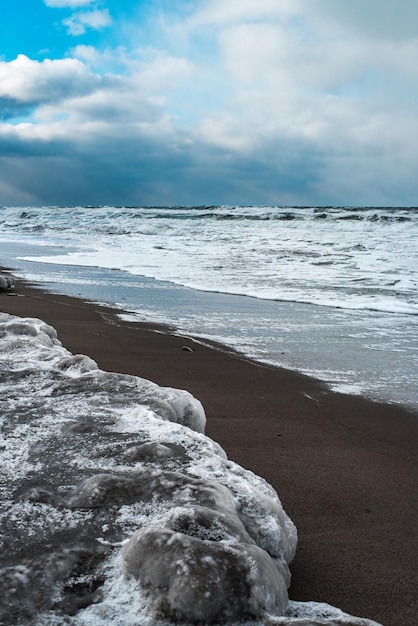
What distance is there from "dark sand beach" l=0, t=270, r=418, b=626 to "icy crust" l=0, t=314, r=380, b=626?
0.69ft

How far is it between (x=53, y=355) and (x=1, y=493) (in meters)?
1.44

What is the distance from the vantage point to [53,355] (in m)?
2.83

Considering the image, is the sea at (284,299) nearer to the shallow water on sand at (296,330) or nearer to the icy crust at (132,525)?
the shallow water on sand at (296,330)

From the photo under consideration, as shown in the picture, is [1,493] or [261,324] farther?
[261,324]

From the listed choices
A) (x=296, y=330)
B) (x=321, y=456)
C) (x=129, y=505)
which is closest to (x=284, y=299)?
(x=296, y=330)

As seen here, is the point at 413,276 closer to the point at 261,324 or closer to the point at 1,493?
the point at 261,324

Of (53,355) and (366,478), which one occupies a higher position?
(53,355)

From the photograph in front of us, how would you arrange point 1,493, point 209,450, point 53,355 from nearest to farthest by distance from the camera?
1. point 1,493
2. point 209,450
3. point 53,355

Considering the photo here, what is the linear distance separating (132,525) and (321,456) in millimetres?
1249

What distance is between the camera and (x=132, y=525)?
4.27 feet

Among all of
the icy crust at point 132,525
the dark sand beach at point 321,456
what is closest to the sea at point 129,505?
the icy crust at point 132,525

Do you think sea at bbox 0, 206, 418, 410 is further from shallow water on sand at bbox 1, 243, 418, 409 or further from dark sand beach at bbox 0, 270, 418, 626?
dark sand beach at bbox 0, 270, 418, 626

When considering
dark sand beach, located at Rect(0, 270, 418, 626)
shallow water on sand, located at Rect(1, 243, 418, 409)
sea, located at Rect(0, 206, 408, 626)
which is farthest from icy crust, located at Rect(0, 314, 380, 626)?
shallow water on sand, located at Rect(1, 243, 418, 409)

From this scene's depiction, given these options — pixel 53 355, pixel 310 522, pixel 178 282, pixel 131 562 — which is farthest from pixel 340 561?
pixel 178 282
